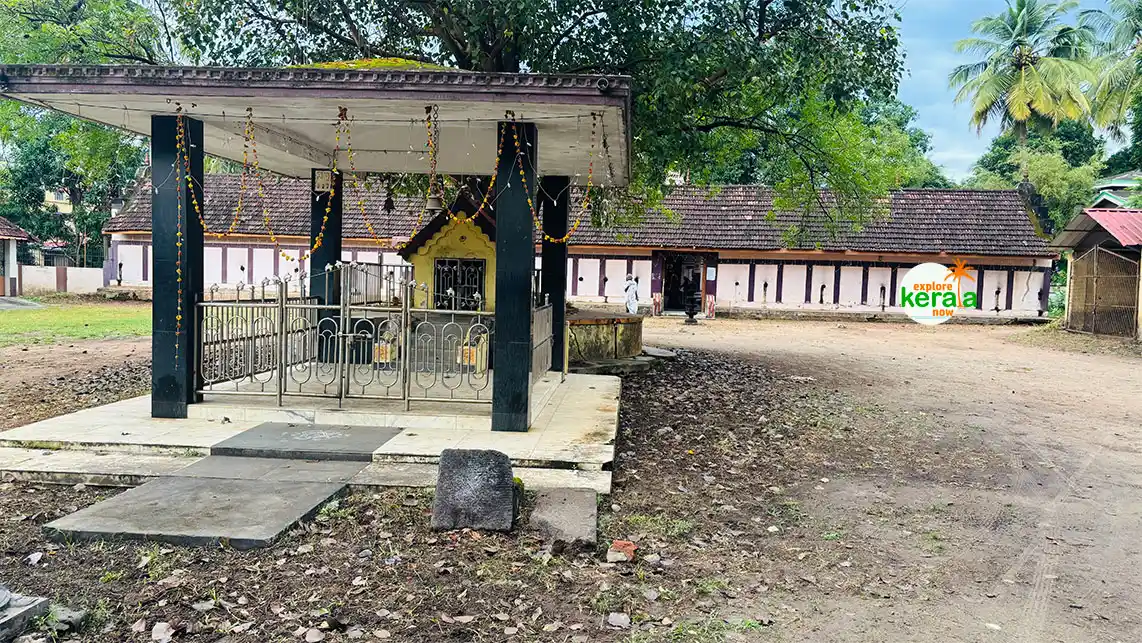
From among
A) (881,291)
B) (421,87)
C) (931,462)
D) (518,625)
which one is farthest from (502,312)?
(881,291)

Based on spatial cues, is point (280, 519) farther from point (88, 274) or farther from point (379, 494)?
point (88, 274)

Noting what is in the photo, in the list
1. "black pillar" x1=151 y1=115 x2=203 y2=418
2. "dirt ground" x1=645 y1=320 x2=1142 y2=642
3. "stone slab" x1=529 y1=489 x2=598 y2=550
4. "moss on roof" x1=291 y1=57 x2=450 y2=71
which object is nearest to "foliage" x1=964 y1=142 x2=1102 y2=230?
"dirt ground" x1=645 y1=320 x2=1142 y2=642

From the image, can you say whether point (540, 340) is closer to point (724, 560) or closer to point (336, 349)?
point (336, 349)

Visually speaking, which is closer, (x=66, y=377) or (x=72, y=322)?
(x=66, y=377)

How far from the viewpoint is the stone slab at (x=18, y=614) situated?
352 centimetres

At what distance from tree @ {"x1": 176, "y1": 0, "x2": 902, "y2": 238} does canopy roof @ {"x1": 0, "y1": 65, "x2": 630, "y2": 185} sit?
3.17 meters

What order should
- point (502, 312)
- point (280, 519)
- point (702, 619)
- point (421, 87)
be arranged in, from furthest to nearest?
1. point (502, 312)
2. point (421, 87)
3. point (280, 519)
4. point (702, 619)

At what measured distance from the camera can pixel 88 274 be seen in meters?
31.1

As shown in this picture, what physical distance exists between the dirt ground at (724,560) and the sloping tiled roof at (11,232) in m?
25.5

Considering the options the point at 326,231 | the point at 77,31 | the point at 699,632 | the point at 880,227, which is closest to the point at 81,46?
the point at 77,31

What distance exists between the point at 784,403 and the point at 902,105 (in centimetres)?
4480

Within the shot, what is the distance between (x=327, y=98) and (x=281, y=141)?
2.40 meters

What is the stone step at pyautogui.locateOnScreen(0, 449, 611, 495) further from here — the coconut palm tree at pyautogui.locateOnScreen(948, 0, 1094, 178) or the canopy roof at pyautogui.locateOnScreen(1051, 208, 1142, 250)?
the coconut palm tree at pyautogui.locateOnScreen(948, 0, 1094, 178)

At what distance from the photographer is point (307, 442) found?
6.93 meters
